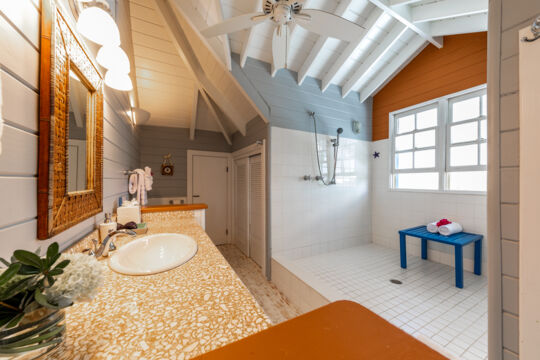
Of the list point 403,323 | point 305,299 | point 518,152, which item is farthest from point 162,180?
point 518,152

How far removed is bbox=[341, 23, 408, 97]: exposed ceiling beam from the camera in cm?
220

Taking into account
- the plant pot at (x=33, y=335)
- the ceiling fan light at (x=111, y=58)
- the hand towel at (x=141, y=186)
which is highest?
the ceiling fan light at (x=111, y=58)

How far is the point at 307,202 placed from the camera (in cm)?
266

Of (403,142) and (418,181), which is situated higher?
(403,142)

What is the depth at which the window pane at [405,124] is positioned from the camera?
2893mm

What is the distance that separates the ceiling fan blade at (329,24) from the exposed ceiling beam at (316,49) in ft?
2.45

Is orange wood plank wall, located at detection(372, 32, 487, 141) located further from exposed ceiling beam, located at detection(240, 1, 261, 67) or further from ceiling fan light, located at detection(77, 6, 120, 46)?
ceiling fan light, located at detection(77, 6, 120, 46)

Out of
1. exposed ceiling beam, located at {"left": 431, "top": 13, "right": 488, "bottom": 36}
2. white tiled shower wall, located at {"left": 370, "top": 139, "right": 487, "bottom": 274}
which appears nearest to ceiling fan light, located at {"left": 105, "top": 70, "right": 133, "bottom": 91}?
exposed ceiling beam, located at {"left": 431, "top": 13, "right": 488, "bottom": 36}

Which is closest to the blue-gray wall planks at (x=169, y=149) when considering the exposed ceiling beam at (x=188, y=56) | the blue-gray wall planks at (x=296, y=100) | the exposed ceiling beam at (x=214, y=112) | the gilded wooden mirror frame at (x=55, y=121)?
the exposed ceiling beam at (x=214, y=112)

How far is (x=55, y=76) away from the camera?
65 centimetres

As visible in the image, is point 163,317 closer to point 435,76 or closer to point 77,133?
point 77,133

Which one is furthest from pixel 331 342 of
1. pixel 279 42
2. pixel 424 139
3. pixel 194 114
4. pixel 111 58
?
pixel 194 114
